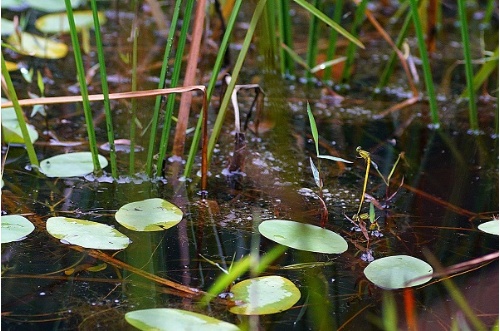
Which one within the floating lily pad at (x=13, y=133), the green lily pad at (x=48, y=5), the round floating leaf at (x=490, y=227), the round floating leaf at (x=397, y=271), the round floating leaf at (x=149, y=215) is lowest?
the round floating leaf at (x=397, y=271)

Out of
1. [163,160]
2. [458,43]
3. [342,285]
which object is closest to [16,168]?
[163,160]

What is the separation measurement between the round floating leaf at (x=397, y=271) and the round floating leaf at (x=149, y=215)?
0.35 meters

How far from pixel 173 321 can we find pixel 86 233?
0.28 meters

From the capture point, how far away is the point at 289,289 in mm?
974

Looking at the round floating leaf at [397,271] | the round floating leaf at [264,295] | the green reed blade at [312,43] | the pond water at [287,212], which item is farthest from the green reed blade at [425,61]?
the round floating leaf at [264,295]

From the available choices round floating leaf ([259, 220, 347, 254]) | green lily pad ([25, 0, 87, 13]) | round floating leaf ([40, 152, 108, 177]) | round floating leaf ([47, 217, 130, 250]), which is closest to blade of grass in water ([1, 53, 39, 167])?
round floating leaf ([40, 152, 108, 177])

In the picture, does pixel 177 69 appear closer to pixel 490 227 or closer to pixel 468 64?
pixel 490 227

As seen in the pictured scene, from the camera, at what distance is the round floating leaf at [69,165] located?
52.3 inches

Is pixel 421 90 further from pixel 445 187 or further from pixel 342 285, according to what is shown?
pixel 342 285

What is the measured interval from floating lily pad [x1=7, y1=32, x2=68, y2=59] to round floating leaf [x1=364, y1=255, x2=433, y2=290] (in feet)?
4.25

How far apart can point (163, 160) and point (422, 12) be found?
1166 mm

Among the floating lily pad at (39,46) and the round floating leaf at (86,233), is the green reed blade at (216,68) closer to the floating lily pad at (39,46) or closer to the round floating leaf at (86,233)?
the round floating leaf at (86,233)

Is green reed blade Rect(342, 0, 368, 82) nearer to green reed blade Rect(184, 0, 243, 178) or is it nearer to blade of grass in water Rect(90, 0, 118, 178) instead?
green reed blade Rect(184, 0, 243, 178)

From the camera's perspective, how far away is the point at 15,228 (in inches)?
42.7
